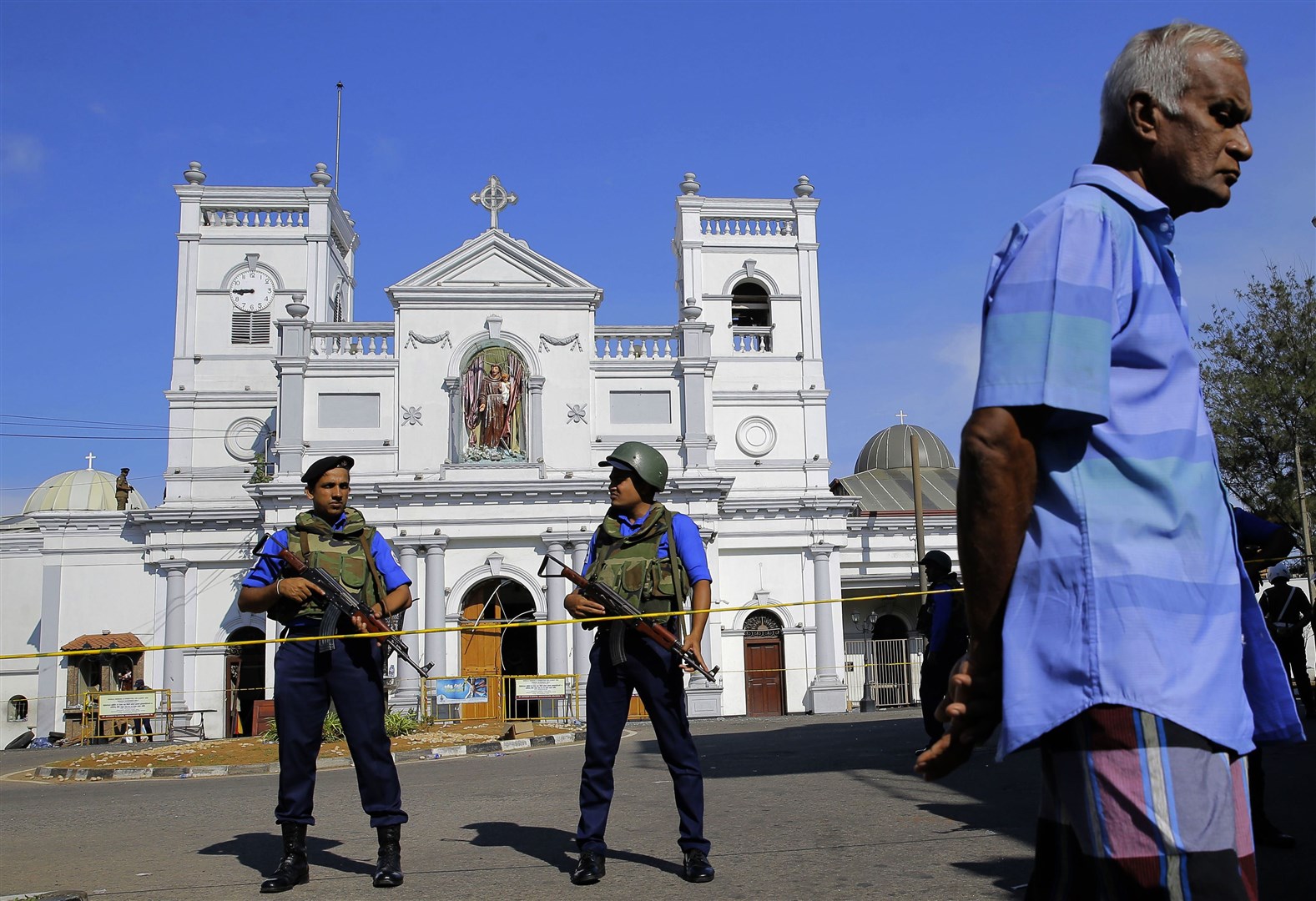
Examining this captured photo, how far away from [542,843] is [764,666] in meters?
29.0

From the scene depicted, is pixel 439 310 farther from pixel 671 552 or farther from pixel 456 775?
pixel 671 552

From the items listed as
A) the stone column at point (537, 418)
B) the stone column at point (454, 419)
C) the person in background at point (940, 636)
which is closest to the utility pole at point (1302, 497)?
the person in background at point (940, 636)

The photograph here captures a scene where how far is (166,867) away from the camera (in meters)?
6.70

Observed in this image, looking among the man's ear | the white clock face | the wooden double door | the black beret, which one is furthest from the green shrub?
the man's ear

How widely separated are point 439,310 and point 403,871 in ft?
93.2

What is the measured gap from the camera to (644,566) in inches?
249

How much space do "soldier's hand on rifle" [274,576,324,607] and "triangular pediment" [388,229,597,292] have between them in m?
28.0

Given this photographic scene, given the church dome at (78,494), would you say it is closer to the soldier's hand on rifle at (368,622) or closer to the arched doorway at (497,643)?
the arched doorway at (497,643)

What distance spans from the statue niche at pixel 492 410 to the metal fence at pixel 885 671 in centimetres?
1211

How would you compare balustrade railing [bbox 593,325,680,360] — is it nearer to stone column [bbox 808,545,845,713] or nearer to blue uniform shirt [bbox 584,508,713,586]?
stone column [bbox 808,545,845,713]

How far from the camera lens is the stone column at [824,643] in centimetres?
3447

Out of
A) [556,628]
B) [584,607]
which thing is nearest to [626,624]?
[584,607]

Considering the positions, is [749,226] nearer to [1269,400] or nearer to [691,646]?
[1269,400]

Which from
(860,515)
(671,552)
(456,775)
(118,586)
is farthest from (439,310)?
(671,552)
